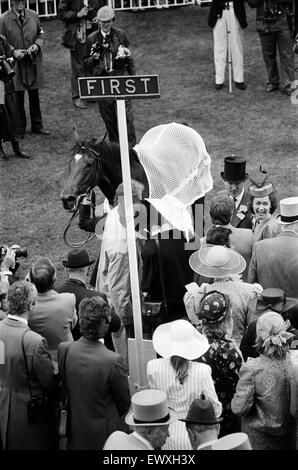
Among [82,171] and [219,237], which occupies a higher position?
[219,237]

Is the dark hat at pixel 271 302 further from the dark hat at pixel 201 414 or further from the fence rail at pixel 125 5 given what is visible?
the fence rail at pixel 125 5

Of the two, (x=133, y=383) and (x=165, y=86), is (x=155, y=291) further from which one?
(x=165, y=86)

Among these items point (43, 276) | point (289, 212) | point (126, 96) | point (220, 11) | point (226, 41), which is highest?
point (126, 96)

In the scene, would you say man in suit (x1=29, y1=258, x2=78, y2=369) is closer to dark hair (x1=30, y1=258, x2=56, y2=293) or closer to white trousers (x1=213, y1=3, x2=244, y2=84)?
dark hair (x1=30, y1=258, x2=56, y2=293)

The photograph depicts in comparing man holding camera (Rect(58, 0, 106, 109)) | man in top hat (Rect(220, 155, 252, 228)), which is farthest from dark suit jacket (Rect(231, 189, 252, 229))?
man holding camera (Rect(58, 0, 106, 109))

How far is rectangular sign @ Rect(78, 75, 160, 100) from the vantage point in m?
6.25

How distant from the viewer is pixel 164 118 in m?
14.6

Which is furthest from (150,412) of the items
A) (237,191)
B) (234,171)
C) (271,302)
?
(234,171)

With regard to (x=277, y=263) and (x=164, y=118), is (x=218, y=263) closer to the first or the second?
(x=277, y=263)

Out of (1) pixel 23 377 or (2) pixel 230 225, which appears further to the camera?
(2) pixel 230 225

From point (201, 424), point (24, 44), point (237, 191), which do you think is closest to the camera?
point (201, 424)

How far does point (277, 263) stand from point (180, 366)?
2.06 metres

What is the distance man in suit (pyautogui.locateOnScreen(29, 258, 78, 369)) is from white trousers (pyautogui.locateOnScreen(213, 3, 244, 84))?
921cm

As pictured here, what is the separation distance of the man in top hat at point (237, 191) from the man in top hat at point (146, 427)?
12.0 feet
